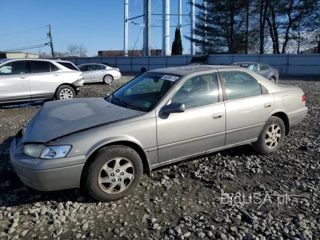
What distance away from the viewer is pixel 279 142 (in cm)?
494

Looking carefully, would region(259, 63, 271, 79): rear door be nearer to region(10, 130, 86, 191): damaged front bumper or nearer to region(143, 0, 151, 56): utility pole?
region(10, 130, 86, 191): damaged front bumper

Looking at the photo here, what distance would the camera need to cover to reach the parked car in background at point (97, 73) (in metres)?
17.5

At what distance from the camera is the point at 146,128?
3.46 metres

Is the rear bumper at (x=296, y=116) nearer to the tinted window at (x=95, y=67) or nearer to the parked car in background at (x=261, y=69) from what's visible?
the parked car in background at (x=261, y=69)

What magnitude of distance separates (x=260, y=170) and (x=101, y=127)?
8.10ft

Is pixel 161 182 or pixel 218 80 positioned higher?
pixel 218 80

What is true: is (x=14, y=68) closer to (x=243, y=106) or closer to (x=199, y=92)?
(x=199, y=92)

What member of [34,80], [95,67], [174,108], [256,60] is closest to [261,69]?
[95,67]

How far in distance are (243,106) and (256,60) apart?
26.5 m

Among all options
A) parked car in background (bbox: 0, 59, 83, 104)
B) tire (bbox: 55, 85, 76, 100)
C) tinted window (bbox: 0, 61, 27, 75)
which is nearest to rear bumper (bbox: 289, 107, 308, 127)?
tire (bbox: 55, 85, 76, 100)

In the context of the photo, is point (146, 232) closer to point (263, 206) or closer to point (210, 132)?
point (263, 206)

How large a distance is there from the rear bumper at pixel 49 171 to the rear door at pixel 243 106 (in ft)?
7.34

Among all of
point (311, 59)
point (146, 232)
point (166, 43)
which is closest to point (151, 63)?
point (166, 43)

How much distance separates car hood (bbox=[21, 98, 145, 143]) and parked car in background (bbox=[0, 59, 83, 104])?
4.99m
